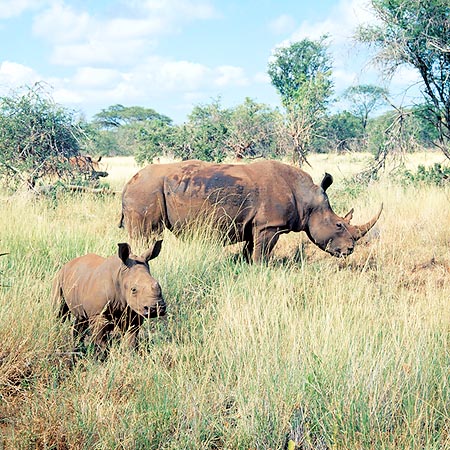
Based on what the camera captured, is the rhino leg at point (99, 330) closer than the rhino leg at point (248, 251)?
Yes

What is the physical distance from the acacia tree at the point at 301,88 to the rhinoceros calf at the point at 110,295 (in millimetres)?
14046

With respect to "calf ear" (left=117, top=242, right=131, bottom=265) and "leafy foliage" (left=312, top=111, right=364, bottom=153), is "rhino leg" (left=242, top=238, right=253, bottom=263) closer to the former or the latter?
"calf ear" (left=117, top=242, right=131, bottom=265)

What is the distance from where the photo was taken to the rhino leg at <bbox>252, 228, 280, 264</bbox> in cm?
667

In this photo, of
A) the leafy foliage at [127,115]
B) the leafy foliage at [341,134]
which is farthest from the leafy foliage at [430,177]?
the leafy foliage at [127,115]

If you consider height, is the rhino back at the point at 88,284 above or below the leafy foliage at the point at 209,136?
below

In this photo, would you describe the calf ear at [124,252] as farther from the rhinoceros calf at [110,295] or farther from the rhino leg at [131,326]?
the rhino leg at [131,326]

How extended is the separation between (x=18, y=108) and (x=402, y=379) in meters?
9.33

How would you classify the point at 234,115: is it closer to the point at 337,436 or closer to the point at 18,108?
the point at 18,108

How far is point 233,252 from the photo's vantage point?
303 inches

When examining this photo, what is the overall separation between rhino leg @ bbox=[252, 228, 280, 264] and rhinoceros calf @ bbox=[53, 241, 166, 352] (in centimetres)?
247

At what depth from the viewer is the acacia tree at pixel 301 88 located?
19.8m

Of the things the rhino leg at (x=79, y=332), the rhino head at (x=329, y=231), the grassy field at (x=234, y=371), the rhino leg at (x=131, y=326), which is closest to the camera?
the grassy field at (x=234, y=371)

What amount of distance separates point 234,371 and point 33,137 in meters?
8.20

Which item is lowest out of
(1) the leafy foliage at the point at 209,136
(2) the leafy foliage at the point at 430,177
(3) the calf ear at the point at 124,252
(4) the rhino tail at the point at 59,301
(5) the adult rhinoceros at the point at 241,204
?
(4) the rhino tail at the point at 59,301
